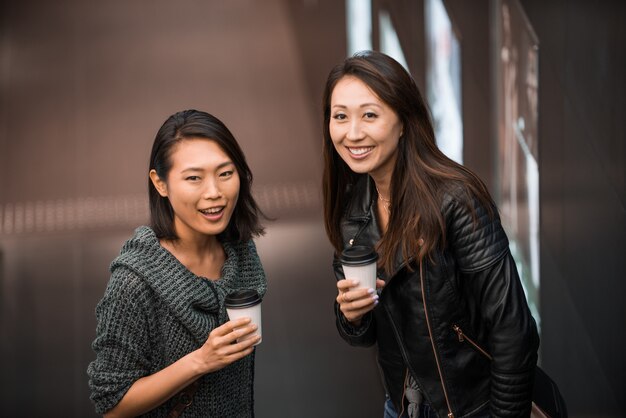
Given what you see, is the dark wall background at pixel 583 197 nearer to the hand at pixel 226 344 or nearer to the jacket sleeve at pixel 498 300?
the jacket sleeve at pixel 498 300

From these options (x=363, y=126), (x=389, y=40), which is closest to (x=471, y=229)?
(x=363, y=126)

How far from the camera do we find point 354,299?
183 cm

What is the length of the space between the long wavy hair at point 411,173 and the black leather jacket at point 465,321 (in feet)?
0.12

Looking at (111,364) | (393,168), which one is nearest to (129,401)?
(111,364)

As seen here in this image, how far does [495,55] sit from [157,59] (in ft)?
13.7

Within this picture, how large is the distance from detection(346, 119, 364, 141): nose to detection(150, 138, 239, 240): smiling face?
1.04 feet

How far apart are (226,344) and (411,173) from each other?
63 cm

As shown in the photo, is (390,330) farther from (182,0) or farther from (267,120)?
(182,0)

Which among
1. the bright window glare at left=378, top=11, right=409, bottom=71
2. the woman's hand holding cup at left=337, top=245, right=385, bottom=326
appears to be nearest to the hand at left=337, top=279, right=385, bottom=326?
the woman's hand holding cup at left=337, top=245, right=385, bottom=326

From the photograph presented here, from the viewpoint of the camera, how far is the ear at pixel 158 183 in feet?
6.46

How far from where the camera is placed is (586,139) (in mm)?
2809

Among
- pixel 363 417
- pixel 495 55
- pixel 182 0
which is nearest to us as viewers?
pixel 363 417

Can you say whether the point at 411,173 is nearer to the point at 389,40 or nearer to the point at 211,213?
the point at 211,213

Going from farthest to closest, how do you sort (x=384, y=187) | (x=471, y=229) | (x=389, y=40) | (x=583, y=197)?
(x=389, y=40)
(x=583, y=197)
(x=384, y=187)
(x=471, y=229)
